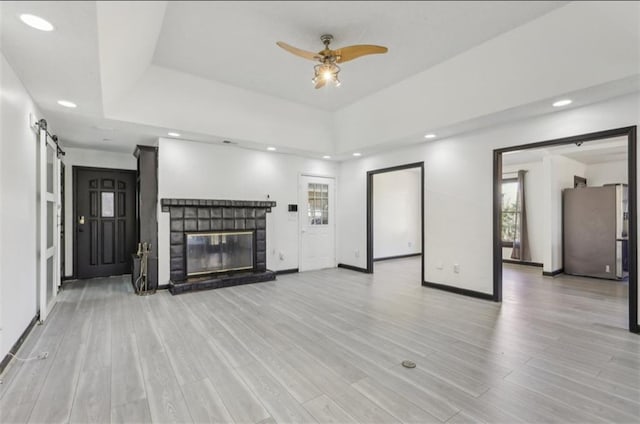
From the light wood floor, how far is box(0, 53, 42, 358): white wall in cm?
39

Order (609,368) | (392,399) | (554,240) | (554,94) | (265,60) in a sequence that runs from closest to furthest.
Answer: (392,399) < (609,368) < (554,94) < (265,60) < (554,240)

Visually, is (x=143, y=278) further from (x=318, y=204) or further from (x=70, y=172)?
Result: (x=318, y=204)

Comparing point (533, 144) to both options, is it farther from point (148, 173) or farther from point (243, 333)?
point (148, 173)

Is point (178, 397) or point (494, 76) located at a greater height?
point (494, 76)

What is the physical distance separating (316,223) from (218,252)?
2367 mm

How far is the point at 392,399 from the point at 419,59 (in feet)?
13.3

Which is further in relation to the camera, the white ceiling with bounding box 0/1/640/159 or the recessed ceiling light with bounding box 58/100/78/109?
the recessed ceiling light with bounding box 58/100/78/109

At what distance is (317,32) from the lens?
11.3 ft

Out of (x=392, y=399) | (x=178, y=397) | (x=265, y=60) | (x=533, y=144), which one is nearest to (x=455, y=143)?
(x=533, y=144)

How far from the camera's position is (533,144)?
4.13 metres

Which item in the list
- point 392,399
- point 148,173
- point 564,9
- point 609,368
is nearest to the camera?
A: point 392,399

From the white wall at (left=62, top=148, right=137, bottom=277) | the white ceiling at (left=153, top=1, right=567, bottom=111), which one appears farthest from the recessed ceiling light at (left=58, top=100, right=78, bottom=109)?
the white wall at (left=62, top=148, right=137, bottom=277)

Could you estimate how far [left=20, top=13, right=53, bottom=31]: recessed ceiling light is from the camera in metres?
2.03

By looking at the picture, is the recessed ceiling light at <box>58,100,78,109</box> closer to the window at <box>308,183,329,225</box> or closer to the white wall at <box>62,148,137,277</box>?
the white wall at <box>62,148,137,277</box>
